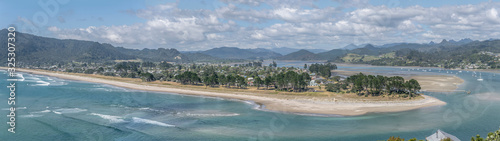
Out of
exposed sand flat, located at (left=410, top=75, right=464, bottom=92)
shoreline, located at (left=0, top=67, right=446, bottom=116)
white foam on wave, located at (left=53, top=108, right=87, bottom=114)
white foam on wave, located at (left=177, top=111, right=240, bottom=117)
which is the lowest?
white foam on wave, located at (left=177, top=111, right=240, bottom=117)

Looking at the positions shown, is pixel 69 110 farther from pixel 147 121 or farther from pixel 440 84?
pixel 440 84

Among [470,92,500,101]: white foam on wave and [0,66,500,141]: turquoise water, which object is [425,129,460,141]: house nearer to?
[0,66,500,141]: turquoise water

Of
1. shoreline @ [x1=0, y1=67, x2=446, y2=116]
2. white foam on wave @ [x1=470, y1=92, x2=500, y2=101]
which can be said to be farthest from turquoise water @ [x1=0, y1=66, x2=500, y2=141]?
white foam on wave @ [x1=470, y1=92, x2=500, y2=101]

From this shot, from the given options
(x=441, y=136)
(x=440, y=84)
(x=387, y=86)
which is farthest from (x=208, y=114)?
(x=440, y=84)

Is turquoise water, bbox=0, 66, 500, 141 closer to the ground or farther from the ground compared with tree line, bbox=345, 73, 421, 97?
closer to the ground

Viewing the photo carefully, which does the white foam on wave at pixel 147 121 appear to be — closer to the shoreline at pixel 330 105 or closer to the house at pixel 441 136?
the shoreline at pixel 330 105

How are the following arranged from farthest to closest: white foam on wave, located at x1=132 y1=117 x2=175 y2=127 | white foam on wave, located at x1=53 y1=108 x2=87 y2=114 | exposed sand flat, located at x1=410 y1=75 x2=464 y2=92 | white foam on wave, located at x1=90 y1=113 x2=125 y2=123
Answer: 1. exposed sand flat, located at x1=410 y1=75 x2=464 y2=92
2. white foam on wave, located at x1=53 y1=108 x2=87 y2=114
3. white foam on wave, located at x1=90 y1=113 x2=125 y2=123
4. white foam on wave, located at x1=132 y1=117 x2=175 y2=127

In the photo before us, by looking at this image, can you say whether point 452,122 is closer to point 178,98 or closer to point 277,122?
point 277,122

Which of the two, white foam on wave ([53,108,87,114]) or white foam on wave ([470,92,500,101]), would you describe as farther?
white foam on wave ([470,92,500,101])

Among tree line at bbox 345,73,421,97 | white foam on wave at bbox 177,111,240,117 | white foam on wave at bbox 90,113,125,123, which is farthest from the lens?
tree line at bbox 345,73,421,97
